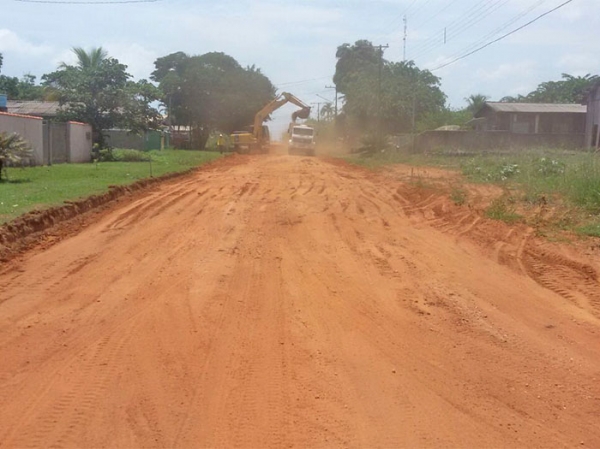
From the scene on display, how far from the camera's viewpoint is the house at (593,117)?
1871 inches

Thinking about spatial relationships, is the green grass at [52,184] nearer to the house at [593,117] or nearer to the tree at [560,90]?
the house at [593,117]

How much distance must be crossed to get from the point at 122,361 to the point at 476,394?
3190 mm

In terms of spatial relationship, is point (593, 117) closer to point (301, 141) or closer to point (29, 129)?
point (301, 141)

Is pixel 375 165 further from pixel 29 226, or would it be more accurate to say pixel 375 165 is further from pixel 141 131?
pixel 29 226

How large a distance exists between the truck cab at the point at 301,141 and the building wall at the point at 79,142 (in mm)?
18935

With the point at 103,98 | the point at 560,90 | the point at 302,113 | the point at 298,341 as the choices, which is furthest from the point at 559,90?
the point at 298,341

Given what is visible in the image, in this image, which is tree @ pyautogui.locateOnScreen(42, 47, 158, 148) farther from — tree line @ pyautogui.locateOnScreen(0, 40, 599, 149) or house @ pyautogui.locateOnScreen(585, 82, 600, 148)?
house @ pyautogui.locateOnScreen(585, 82, 600, 148)

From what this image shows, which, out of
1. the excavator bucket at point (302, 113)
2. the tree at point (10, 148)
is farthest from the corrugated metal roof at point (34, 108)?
the tree at point (10, 148)

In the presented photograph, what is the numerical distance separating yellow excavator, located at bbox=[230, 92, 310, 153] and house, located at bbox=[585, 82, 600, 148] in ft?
63.0

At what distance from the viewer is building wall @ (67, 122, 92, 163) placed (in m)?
33.8

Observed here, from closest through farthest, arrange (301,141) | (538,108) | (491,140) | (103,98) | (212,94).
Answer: (103,98)
(491,140)
(538,108)
(301,141)
(212,94)

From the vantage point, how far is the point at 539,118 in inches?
2085

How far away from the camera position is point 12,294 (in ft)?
30.0

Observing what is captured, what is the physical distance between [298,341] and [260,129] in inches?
1910
